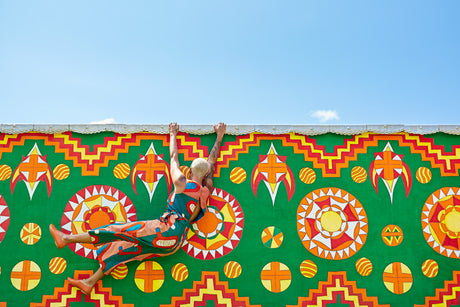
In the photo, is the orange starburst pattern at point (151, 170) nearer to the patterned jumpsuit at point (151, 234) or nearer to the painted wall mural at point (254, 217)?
the painted wall mural at point (254, 217)

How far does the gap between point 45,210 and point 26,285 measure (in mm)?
698

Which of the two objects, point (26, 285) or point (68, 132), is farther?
point (68, 132)

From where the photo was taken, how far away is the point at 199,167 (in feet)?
12.1

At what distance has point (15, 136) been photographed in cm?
397

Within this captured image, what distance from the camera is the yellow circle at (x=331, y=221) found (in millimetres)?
3934

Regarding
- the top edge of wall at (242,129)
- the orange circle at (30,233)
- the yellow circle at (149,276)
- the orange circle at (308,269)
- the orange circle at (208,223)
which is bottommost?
the yellow circle at (149,276)

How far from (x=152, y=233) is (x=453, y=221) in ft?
9.67

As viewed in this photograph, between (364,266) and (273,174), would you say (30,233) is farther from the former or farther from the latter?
(364,266)

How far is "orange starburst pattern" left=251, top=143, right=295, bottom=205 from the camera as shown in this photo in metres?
3.98

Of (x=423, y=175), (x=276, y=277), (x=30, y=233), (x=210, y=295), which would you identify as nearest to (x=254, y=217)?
(x=276, y=277)

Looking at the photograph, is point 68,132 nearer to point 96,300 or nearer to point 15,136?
point 15,136

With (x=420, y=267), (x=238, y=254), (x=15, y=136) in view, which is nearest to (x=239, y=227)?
(x=238, y=254)

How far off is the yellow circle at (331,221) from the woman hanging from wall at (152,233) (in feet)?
3.92

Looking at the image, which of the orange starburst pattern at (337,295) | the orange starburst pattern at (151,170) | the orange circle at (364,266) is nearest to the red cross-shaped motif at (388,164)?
the orange circle at (364,266)
